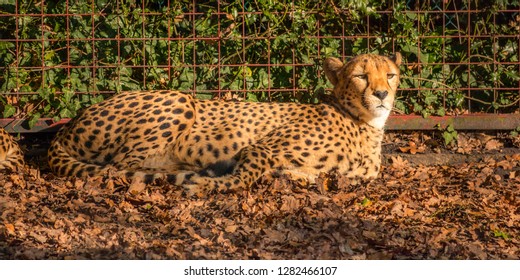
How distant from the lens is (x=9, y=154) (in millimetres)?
8133

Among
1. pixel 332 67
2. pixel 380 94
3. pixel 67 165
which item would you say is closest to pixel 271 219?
pixel 380 94

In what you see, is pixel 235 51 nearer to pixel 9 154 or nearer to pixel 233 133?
pixel 233 133

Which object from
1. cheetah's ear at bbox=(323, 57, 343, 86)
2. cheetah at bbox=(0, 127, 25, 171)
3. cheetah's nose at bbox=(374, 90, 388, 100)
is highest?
cheetah's ear at bbox=(323, 57, 343, 86)

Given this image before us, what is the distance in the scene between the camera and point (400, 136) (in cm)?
900

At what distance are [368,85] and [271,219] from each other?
198 cm

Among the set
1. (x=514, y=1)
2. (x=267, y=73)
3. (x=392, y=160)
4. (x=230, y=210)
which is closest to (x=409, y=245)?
(x=230, y=210)

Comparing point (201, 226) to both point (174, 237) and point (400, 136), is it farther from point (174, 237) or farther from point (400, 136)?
point (400, 136)

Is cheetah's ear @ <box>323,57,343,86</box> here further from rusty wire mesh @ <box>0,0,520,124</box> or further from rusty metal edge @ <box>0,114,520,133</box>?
rusty metal edge @ <box>0,114,520,133</box>

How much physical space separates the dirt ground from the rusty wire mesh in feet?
3.67

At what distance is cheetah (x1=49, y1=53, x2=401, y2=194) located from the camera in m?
7.57

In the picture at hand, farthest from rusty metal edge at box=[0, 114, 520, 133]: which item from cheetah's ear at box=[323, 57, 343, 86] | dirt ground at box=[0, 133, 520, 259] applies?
cheetah's ear at box=[323, 57, 343, 86]

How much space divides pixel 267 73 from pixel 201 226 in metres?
3.30

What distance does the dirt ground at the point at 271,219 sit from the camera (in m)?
5.58

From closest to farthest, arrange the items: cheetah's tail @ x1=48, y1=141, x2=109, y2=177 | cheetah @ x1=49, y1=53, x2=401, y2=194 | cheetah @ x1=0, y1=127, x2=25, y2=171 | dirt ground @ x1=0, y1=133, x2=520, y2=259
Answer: dirt ground @ x1=0, y1=133, x2=520, y2=259 → cheetah's tail @ x1=48, y1=141, x2=109, y2=177 → cheetah @ x1=49, y1=53, x2=401, y2=194 → cheetah @ x1=0, y1=127, x2=25, y2=171
